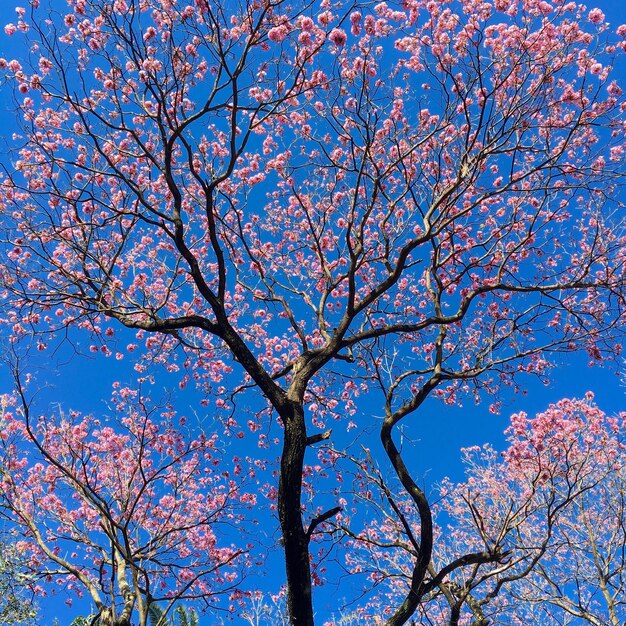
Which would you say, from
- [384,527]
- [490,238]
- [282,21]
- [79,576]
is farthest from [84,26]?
[384,527]

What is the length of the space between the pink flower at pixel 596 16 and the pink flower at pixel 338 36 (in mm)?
3309

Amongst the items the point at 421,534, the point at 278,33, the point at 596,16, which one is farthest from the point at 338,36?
the point at 421,534

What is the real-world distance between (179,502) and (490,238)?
750 centimetres

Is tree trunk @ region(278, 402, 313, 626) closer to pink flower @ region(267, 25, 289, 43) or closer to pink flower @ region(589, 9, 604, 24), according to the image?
pink flower @ region(267, 25, 289, 43)

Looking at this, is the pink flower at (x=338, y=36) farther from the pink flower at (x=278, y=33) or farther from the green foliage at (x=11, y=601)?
the green foliage at (x=11, y=601)

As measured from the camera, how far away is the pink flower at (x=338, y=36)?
5247 mm

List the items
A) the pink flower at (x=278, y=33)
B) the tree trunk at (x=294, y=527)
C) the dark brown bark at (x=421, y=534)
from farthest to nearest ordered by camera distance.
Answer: the pink flower at (x=278, y=33), the dark brown bark at (x=421, y=534), the tree trunk at (x=294, y=527)

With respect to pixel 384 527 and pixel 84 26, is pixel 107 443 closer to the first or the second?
pixel 384 527

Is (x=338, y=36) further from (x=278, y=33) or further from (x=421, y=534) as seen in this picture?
(x=421, y=534)

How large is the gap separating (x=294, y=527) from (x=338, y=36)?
4883 mm

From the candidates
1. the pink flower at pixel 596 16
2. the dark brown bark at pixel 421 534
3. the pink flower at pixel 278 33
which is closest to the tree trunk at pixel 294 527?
the dark brown bark at pixel 421 534

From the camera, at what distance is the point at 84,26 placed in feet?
19.3

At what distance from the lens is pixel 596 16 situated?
621cm

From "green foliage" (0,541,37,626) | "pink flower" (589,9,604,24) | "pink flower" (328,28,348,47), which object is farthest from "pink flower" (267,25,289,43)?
"green foliage" (0,541,37,626)
